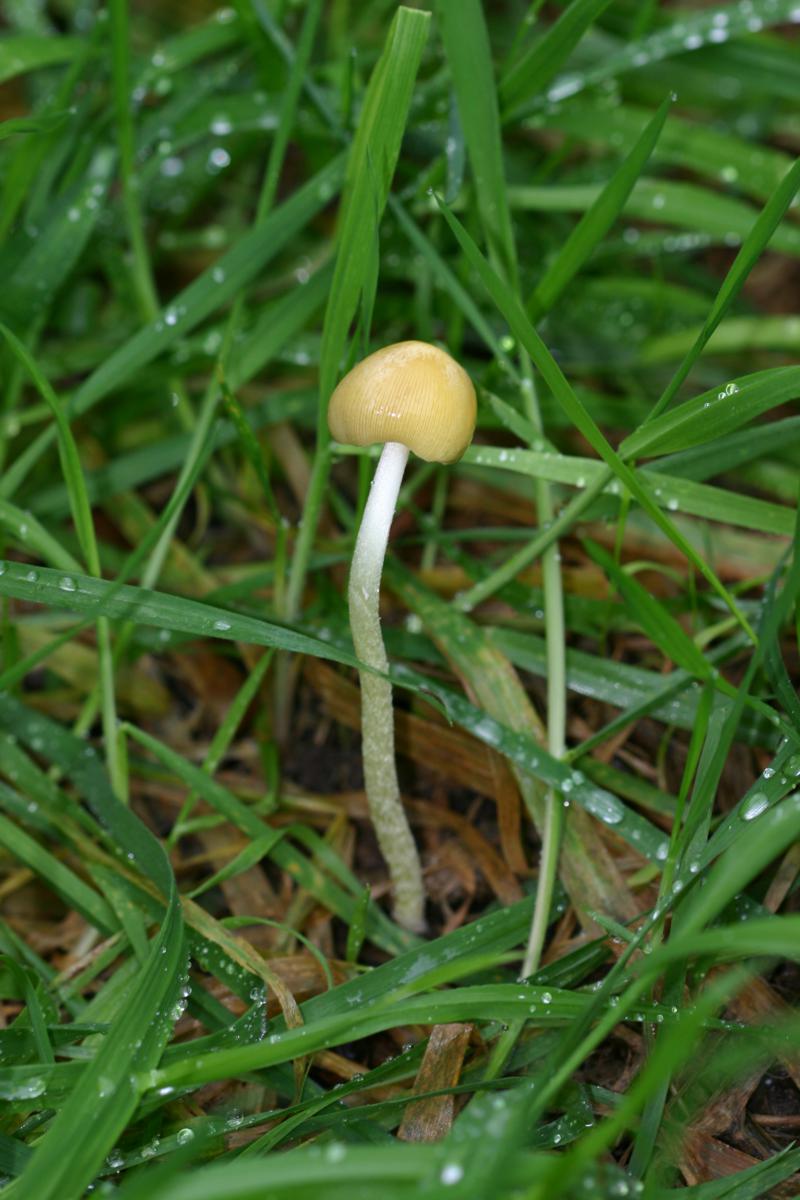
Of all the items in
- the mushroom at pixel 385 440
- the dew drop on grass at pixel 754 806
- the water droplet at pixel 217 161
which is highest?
the water droplet at pixel 217 161

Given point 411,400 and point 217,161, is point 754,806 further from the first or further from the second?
point 217,161

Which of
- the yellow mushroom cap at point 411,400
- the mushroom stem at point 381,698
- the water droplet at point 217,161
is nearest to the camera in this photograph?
the yellow mushroom cap at point 411,400

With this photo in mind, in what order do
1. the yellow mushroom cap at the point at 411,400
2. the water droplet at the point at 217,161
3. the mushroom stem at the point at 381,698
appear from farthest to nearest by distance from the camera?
the water droplet at the point at 217,161, the mushroom stem at the point at 381,698, the yellow mushroom cap at the point at 411,400

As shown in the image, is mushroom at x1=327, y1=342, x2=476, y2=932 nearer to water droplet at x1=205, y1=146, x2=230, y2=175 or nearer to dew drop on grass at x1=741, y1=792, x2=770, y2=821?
dew drop on grass at x1=741, y1=792, x2=770, y2=821

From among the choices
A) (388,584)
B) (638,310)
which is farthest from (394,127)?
(638,310)

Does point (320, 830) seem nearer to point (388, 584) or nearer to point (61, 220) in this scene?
point (388, 584)

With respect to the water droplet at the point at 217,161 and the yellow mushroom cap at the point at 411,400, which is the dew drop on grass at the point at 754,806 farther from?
the water droplet at the point at 217,161

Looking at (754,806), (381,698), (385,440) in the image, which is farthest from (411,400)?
(754,806)

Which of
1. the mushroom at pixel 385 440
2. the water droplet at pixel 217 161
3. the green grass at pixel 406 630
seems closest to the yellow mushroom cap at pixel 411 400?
the mushroom at pixel 385 440
